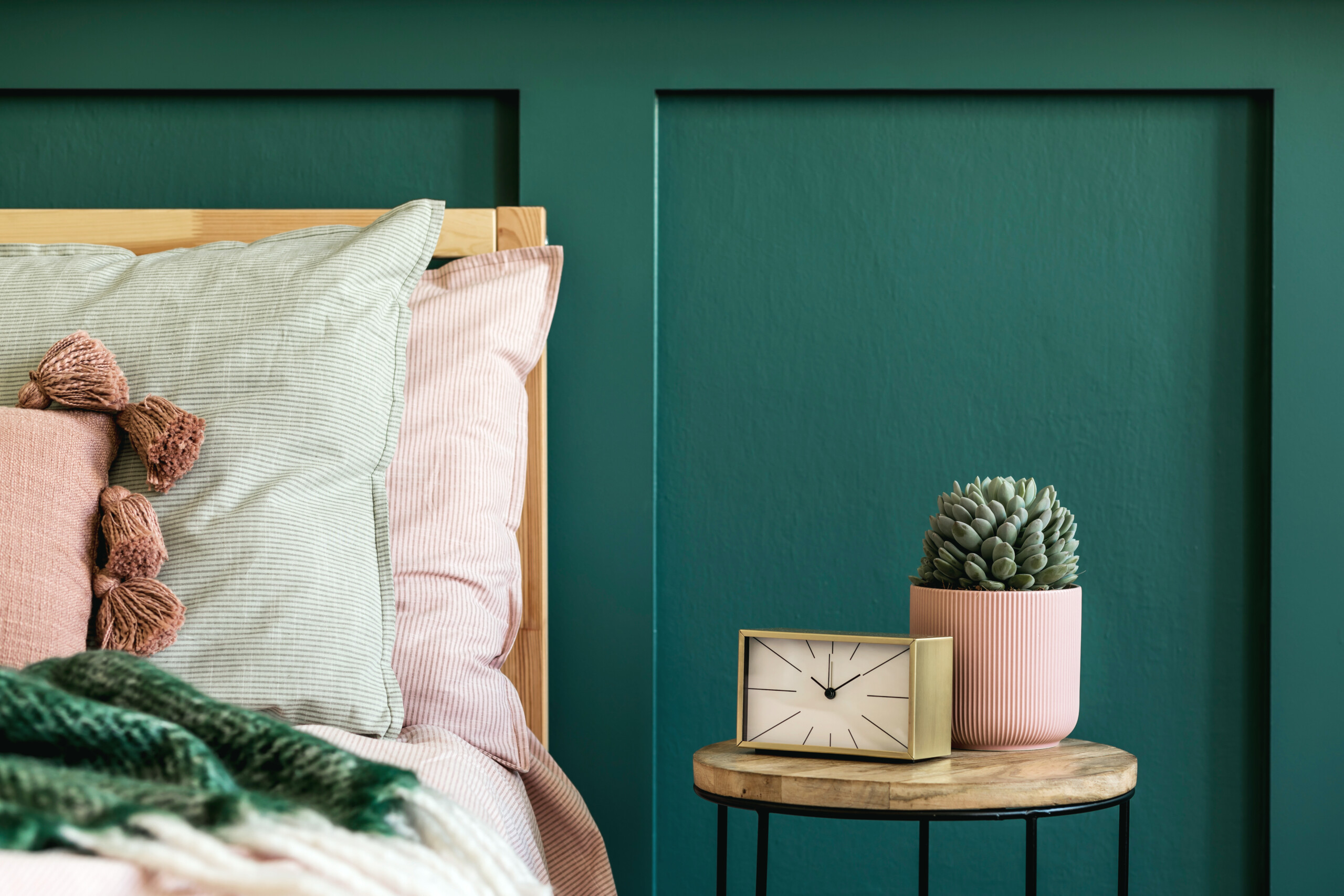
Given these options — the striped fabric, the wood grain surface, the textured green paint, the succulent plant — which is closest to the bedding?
the striped fabric

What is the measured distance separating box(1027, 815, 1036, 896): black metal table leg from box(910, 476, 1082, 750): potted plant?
9 cm

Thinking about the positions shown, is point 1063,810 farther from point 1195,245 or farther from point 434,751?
point 1195,245

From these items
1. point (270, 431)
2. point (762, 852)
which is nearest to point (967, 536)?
point (762, 852)

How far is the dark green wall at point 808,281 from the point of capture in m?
1.31

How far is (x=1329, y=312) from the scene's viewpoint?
1.30 metres

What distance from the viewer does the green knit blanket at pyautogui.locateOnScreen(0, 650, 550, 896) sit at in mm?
434

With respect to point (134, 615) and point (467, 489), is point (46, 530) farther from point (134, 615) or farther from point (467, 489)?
point (467, 489)

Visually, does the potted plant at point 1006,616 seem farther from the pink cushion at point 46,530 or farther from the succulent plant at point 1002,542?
the pink cushion at point 46,530

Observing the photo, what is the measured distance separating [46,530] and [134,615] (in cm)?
10

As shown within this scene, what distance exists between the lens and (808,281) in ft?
4.44

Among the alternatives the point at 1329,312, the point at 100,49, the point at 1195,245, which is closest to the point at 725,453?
the point at 1195,245

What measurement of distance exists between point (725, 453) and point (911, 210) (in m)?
0.42

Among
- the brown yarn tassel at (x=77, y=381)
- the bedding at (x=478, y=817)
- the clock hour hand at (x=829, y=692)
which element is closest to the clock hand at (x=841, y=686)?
the clock hour hand at (x=829, y=692)

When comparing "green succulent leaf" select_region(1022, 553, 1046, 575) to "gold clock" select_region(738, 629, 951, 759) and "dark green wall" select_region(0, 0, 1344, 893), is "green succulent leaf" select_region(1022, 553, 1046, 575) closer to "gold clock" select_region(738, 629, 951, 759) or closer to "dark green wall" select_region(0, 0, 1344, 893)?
"gold clock" select_region(738, 629, 951, 759)
